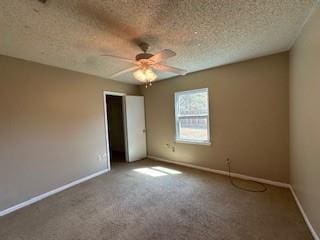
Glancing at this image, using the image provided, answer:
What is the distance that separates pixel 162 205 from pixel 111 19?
2.45 meters

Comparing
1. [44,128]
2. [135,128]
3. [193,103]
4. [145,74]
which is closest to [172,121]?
[193,103]

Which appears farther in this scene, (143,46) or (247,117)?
(247,117)

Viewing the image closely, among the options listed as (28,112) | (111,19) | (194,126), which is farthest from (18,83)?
(194,126)

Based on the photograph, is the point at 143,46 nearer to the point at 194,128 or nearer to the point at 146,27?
the point at 146,27

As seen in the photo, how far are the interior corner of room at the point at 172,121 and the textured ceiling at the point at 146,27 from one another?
2 centimetres

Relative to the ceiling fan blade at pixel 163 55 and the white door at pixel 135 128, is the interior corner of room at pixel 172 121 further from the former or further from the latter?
the white door at pixel 135 128

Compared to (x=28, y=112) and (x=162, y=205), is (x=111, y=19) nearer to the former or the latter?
(x=28, y=112)

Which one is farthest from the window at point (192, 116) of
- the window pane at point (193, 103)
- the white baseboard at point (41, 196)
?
the white baseboard at point (41, 196)

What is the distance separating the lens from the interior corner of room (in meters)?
1.61

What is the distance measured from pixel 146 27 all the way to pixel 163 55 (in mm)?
344

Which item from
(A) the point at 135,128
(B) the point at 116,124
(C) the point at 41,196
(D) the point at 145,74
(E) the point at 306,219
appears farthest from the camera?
(B) the point at 116,124

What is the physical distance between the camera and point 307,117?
68.1 inches

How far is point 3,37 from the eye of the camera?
5.83 feet

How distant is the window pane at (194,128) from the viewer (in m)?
3.56
